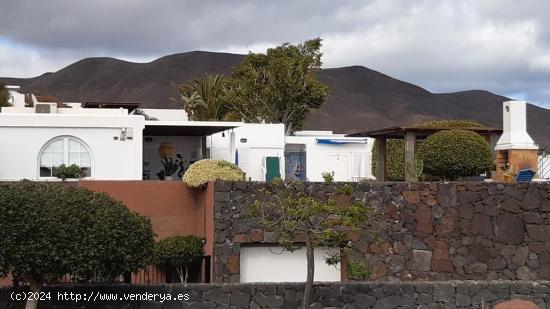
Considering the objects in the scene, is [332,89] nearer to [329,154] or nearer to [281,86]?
[281,86]

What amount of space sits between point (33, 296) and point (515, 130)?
15.1 m

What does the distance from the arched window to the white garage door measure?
772cm

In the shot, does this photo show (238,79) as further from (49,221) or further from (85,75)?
(85,75)

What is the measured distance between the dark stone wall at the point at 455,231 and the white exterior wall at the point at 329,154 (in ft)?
57.1

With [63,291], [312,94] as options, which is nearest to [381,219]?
[63,291]

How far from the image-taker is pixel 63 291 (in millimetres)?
12898

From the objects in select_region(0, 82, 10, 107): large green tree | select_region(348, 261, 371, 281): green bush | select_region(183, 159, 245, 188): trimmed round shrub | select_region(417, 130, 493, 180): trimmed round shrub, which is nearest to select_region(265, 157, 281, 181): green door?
select_region(417, 130, 493, 180): trimmed round shrub

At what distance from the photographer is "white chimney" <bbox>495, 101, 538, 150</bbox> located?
2147 centimetres

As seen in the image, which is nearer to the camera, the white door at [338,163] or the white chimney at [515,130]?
the white chimney at [515,130]

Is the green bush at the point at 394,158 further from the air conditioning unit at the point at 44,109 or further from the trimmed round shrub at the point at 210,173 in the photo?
the trimmed round shrub at the point at 210,173

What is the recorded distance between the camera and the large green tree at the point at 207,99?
5138cm

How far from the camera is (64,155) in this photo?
23297mm

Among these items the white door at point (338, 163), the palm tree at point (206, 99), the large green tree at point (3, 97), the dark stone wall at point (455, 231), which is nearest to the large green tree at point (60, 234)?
the dark stone wall at point (455, 231)

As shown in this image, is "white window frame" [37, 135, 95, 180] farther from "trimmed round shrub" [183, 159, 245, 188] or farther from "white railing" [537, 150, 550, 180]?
"white railing" [537, 150, 550, 180]
